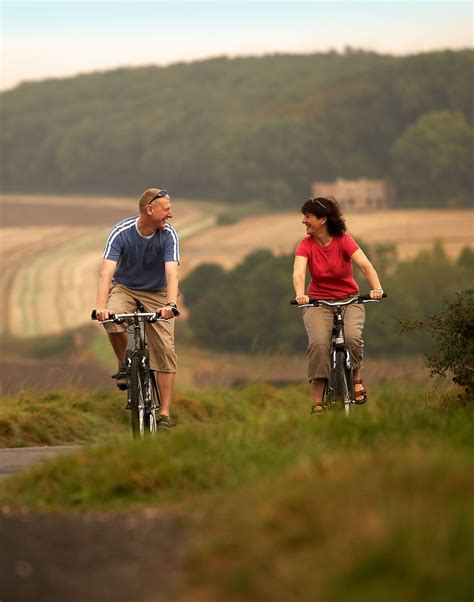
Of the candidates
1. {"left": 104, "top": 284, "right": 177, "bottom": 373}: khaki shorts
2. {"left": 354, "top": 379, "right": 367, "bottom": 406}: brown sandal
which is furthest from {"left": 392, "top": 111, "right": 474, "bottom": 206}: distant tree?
{"left": 104, "top": 284, "right": 177, "bottom": 373}: khaki shorts

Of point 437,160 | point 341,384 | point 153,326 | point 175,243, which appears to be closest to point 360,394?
point 341,384

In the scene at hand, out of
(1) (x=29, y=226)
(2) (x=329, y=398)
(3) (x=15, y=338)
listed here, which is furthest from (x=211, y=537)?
(1) (x=29, y=226)

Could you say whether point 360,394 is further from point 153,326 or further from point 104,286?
point 104,286

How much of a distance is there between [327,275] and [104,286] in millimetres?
1735

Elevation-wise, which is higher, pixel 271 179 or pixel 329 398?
pixel 271 179

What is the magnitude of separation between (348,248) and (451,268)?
101783 mm

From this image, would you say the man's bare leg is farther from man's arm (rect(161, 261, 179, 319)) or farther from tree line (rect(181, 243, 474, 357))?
tree line (rect(181, 243, 474, 357))

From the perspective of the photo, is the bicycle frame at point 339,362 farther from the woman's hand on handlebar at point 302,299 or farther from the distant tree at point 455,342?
the distant tree at point 455,342

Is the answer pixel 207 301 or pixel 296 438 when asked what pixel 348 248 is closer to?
pixel 296 438

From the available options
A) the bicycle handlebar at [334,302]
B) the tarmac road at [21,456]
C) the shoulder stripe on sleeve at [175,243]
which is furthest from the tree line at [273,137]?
the shoulder stripe on sleeve at [175,243]

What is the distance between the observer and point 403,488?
19.0 feet

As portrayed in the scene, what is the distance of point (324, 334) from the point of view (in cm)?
1104

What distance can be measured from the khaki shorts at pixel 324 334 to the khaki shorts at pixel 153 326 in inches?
43.1

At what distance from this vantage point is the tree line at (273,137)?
148 m
